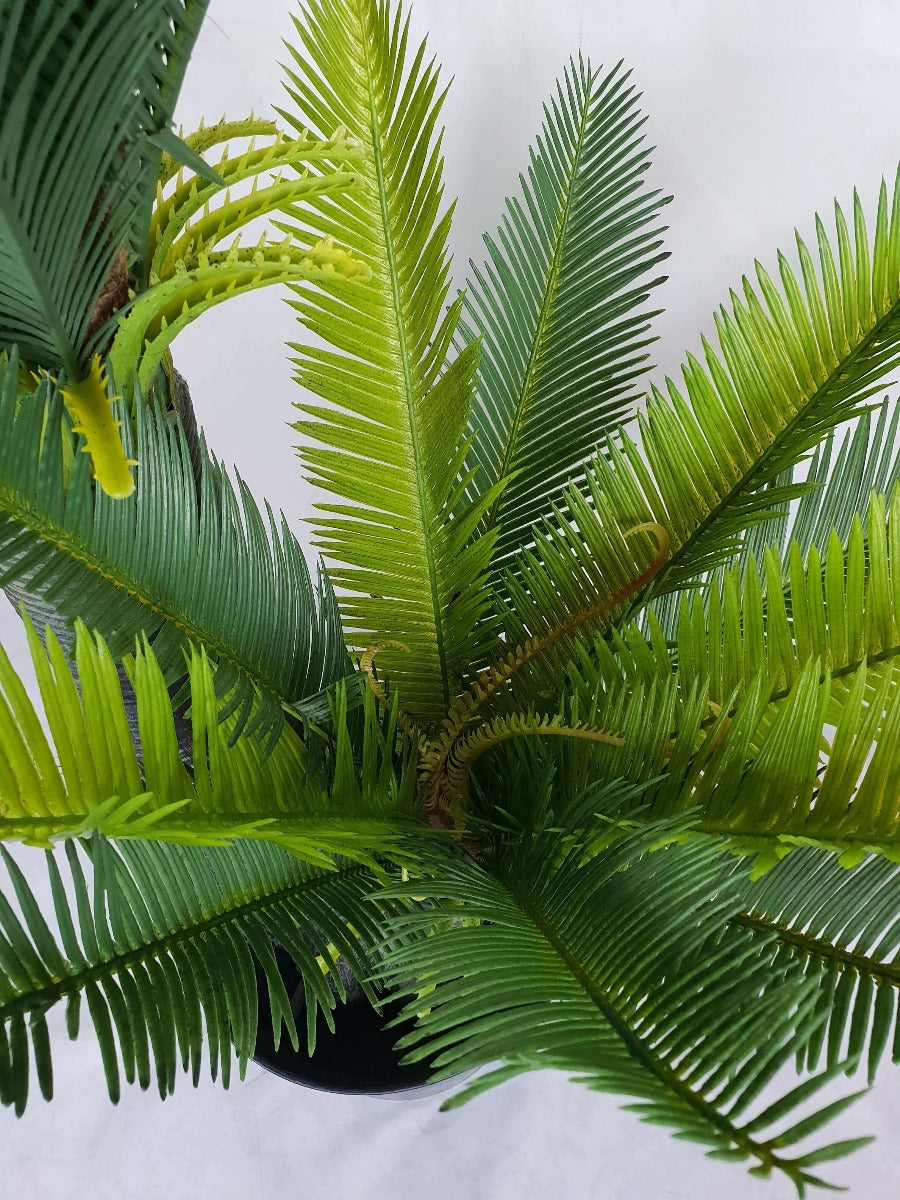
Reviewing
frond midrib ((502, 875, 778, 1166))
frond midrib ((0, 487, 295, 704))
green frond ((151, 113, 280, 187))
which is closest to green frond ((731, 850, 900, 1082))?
frond midrib ((502, 875, 778, 1166))

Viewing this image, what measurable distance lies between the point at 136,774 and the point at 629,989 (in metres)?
0.25

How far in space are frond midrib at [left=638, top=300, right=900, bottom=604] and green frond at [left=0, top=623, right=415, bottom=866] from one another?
0.95 feet

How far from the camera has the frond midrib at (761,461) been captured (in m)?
0.64

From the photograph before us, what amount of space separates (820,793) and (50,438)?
0.46 metres

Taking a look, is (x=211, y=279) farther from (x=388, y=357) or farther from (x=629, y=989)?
(x=629, y=989)

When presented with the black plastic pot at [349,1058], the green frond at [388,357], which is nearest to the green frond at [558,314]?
the green frond at [388,357]

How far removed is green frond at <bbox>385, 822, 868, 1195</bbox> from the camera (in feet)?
1.15

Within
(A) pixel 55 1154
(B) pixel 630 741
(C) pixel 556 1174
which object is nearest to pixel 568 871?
(B) pixel 630 741

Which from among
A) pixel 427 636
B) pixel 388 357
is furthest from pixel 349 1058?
pixel 388 357

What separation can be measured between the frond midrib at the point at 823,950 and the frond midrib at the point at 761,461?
241mm

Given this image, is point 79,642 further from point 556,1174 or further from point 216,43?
point 216,43

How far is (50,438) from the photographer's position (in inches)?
20.6

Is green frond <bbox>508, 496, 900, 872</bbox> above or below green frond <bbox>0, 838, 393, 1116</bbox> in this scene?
above

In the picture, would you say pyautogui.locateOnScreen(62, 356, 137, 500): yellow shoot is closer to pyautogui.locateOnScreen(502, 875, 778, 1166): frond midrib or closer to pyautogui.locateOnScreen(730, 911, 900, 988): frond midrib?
pyautogui.locateOnScreen(502, 875, 778, 1166): frond midrib
